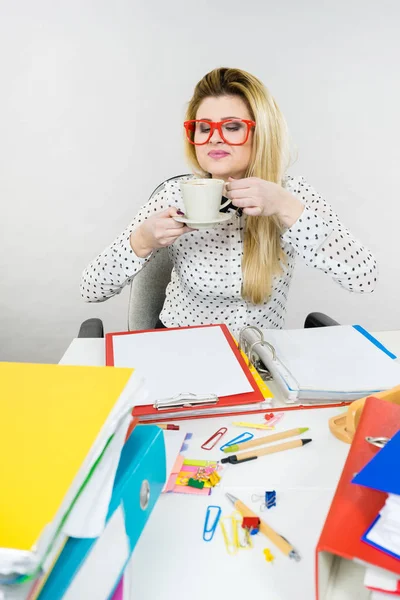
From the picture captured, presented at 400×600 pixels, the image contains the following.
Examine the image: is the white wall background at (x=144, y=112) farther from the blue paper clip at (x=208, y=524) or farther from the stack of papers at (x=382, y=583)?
the stack of papers at (x=382, y=583)

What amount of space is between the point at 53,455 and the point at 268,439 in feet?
1.49

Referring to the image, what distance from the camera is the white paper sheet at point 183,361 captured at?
93 centimetres

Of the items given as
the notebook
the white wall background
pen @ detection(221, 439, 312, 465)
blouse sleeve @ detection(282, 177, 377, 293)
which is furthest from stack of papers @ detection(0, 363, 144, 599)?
the white wall background

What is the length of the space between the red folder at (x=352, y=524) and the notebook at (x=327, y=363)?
0.33 meters

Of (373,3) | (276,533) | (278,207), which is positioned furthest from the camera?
(373,3)

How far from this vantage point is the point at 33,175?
2.31 m

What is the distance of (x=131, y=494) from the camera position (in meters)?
0.53

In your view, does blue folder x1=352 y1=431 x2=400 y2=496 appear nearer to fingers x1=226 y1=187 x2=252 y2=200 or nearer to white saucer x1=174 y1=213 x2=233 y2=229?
white saucer x1=174 y1=213 x2=233 y2=229

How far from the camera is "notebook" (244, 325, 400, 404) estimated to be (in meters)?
0.93

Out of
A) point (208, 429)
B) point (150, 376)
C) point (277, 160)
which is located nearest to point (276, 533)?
point (208, 429)

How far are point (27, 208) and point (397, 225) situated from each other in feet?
5.44

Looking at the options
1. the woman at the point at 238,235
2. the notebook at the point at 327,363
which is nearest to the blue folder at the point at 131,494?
the notebook at the point at 327,363

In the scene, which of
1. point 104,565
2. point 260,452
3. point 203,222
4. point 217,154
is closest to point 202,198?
point 203,222

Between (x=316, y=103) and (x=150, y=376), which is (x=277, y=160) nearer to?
(x=150, y=376)
